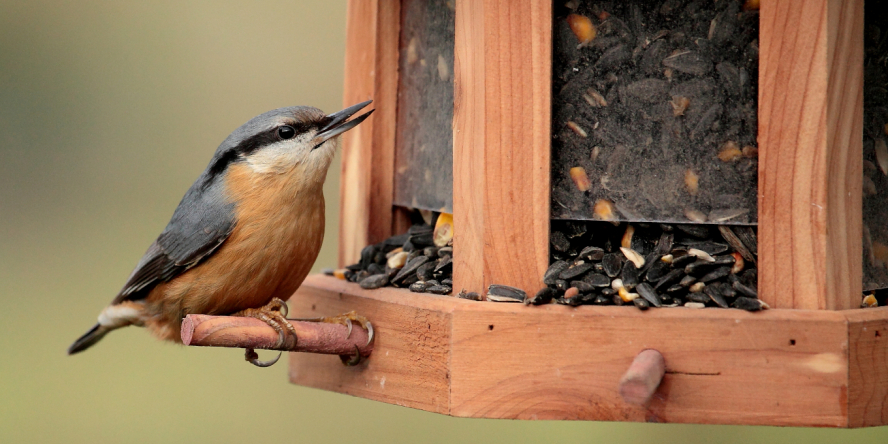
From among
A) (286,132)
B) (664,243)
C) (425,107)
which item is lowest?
(664,243)

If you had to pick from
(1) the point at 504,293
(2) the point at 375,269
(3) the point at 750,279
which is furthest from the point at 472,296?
(3) the point at 750,279

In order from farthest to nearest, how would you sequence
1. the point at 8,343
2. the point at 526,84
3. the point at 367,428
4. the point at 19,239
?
the point at 19,239 → the point at 8,343 → the point at 367,428 → the point at 526,84

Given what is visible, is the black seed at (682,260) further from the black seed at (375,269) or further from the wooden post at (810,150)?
the black seed at (375,269)

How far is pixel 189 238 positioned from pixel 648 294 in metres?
1.79

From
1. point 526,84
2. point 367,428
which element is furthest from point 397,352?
point 367,428

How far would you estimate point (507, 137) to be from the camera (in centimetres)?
314

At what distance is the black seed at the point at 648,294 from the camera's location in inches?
120

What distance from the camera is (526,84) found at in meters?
3.12

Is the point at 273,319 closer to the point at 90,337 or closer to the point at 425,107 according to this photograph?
the point at 425,107

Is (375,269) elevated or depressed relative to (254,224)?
depressed

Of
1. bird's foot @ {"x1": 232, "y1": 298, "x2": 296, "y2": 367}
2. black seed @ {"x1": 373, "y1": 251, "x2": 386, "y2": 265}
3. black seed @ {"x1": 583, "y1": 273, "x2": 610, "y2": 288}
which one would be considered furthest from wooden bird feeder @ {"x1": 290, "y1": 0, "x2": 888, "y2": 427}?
black seed @ {"x1": 373, "y1": 251, "x2": 386, "y2": 265}

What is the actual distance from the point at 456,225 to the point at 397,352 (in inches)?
19.4

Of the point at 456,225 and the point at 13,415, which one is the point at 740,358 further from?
the point at 13,415

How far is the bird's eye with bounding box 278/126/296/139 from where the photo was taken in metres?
3.69
